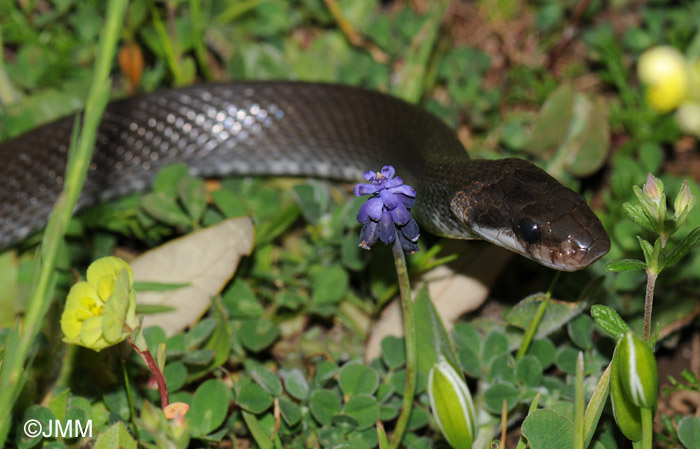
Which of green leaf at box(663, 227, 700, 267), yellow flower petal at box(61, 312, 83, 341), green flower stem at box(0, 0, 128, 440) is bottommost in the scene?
green leaf at box(663, 227, 700, 267)

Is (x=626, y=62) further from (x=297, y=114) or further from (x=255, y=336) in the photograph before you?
(x=255, y=336)

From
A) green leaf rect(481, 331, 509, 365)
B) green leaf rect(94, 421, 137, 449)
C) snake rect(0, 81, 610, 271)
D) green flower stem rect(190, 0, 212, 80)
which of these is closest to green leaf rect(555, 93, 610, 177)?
snake rect(0, 81, 610, 271)

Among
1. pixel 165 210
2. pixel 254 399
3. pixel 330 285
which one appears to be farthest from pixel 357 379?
pixel 165 210

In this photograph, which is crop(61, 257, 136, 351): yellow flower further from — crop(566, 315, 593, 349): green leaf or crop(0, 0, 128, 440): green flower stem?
crop(566, 315, 593, 349): green leaf

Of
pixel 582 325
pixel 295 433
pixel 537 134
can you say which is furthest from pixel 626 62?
pixel 295 433

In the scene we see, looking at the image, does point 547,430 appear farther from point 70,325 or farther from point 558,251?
→ point 70,325

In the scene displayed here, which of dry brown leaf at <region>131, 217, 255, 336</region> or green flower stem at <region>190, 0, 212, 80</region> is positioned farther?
green flower stem at <region>190, 0, 212, 80</region>

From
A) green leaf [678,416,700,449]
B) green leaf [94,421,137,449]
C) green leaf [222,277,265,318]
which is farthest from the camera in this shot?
green leaf [222,277,265,318]
